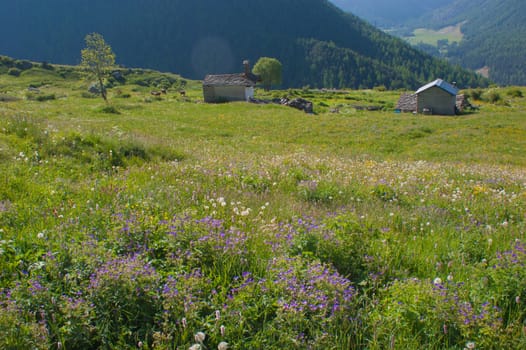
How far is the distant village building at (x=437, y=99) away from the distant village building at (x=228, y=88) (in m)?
27.3

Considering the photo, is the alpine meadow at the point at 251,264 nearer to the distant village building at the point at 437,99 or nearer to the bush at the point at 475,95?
the distant village building at the point at 437,99

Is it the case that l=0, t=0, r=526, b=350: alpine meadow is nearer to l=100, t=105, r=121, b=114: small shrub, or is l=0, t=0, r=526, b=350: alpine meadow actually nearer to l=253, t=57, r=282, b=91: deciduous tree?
l=100, t=105, r=121, b=114: small shrub

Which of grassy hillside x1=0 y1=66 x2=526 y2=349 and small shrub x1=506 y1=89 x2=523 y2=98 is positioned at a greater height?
small shrub x1=506 y1=89 x2=523 y2=98

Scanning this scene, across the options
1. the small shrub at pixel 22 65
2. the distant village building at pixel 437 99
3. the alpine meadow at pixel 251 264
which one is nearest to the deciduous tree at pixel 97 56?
the distant village building at pixel 437 99

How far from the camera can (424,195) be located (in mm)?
7137

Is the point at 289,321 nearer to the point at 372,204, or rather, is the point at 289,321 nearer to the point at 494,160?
the point at 372,204

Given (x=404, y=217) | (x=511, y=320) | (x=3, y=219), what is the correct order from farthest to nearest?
(x=404, y=217), (x=3, y=219), (x=511, y=320)

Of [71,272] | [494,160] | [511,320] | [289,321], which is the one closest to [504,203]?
[511,320]

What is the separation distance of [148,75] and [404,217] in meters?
138

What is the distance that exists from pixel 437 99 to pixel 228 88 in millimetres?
33270

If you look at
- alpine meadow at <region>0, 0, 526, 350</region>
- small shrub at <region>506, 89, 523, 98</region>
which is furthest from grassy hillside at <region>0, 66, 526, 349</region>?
small shrub at <region>506, 89, 523, 98</region>

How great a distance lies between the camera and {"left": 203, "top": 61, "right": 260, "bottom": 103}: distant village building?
5994 centimetres

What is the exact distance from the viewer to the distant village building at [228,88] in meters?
59.9

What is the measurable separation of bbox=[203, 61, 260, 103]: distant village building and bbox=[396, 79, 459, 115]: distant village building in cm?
2732
